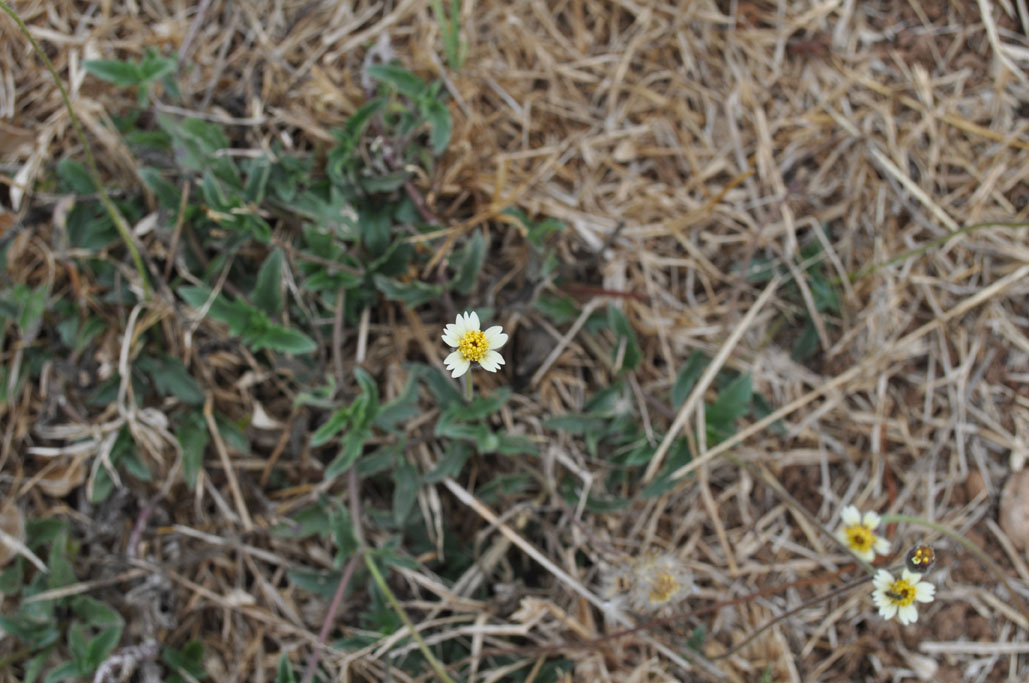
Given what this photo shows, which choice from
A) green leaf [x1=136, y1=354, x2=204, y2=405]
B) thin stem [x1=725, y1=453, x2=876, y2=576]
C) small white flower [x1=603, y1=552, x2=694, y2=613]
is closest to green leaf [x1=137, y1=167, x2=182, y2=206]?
green leaf [x1=136, y1=354, x2=204, y2=405]

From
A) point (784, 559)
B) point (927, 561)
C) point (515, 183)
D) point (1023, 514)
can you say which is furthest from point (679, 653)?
point (515, 183)

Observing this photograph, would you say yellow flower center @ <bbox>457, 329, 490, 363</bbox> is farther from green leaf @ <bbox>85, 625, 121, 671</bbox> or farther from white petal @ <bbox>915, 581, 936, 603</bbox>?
green leaf @ <bbox>85, 625, 121, 671</bbox>

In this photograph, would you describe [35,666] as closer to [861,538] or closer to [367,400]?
[367,400]

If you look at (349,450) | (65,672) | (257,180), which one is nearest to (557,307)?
(349,450)

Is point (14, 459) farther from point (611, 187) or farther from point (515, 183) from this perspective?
point (611, 187)

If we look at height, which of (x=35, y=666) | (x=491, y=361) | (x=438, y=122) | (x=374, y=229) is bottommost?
(x=35, y=666)

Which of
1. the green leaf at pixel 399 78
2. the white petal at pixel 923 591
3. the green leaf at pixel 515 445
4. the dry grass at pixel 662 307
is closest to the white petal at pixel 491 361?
the green leaf at pixel 515 445

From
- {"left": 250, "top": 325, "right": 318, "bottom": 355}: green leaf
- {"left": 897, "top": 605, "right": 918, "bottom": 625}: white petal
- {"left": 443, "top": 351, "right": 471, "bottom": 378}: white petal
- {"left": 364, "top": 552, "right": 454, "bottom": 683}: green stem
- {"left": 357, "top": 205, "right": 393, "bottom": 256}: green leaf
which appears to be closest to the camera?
{"left": 443, "top": 351, "right": 471, "bottom": 378}: white petal
